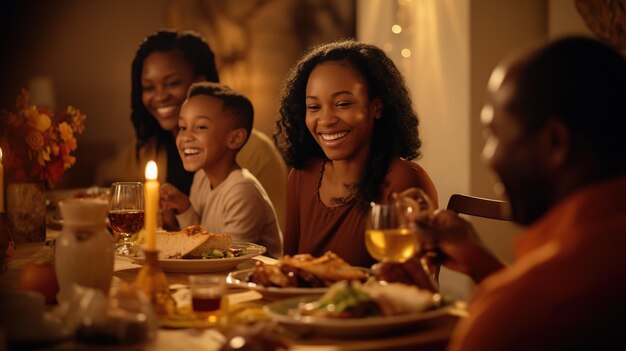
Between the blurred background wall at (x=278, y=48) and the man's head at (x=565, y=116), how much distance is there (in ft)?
10.1

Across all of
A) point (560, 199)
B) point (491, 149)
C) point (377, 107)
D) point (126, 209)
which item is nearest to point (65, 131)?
point (126, 209)

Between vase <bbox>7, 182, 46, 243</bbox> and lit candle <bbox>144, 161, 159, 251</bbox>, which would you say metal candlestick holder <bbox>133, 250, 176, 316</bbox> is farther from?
vase <bbox>7, 182, 46, 243</bbox>

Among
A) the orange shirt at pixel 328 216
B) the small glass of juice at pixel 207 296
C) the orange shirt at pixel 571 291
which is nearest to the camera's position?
the orange shirt at pixel 571 291

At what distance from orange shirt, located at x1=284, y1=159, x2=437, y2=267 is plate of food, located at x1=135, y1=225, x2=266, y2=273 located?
0.49 m

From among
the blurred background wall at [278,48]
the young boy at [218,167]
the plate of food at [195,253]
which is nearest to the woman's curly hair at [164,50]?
the blurred background wall at [278,48]

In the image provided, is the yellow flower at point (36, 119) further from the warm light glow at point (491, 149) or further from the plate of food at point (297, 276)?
the warm light glow at point (491, 149)

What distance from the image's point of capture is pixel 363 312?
1.26 m

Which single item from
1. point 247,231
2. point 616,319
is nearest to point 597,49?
point 616,319

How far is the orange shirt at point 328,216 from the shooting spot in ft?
7.79

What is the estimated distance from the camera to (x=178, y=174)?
13.1 feet

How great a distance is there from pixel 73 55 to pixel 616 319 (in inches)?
178

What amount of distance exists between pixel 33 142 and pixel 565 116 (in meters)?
1.94

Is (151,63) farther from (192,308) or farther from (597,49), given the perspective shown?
(597,49)

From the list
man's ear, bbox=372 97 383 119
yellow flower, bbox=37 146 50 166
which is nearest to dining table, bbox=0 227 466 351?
man's ear, bbox=372 97 383 119
